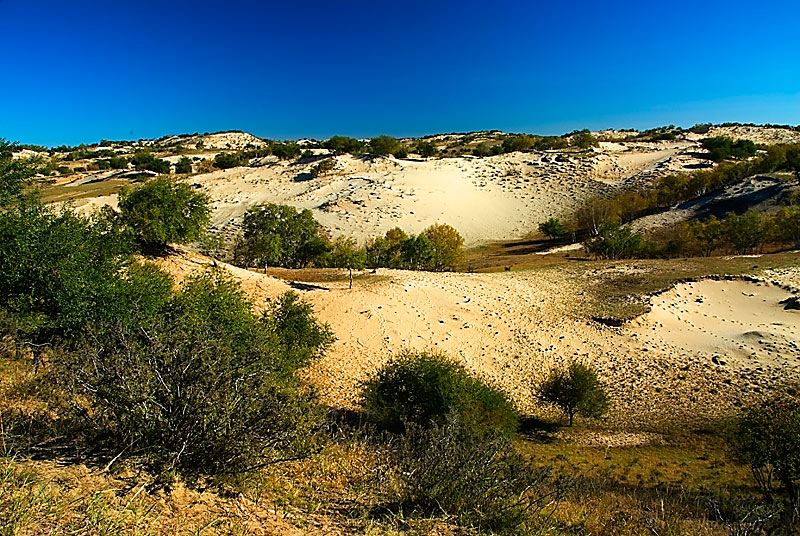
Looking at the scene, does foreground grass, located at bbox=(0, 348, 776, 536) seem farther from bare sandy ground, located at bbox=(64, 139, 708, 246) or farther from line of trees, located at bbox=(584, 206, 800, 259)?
bare sandy ground, located at bbox=(64, 139, 708, 246)

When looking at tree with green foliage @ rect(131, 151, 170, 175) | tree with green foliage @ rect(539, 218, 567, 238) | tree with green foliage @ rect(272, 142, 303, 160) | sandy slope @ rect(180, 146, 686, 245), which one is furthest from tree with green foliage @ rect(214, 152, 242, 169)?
tree with green foliage @ rect(539, 218, 567, 238)

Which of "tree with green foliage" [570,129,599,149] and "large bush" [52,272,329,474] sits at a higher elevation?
"tree with green foliage" [570,129,599,149]

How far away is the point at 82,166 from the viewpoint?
252 ft

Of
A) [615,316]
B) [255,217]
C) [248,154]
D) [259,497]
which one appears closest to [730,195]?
[615,316]

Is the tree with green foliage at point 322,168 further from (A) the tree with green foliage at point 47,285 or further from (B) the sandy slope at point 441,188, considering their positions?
(A) the tree with green foliage at point 47,285

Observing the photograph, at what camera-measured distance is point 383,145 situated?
83812mm

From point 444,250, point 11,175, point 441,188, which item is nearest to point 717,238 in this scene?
point 444,250

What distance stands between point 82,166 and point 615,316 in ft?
279

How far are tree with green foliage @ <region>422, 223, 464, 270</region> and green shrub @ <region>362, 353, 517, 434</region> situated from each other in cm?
2132

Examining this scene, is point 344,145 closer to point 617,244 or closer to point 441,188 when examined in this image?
point 441,188

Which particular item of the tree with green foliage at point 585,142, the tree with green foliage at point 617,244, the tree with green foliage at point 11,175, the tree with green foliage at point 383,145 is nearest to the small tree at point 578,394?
the tree with green foliage at point 11,175

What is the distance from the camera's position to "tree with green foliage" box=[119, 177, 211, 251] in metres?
19.1

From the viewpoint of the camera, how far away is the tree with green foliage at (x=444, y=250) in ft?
120

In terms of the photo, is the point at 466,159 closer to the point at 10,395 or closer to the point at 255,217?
the point at 255,217
